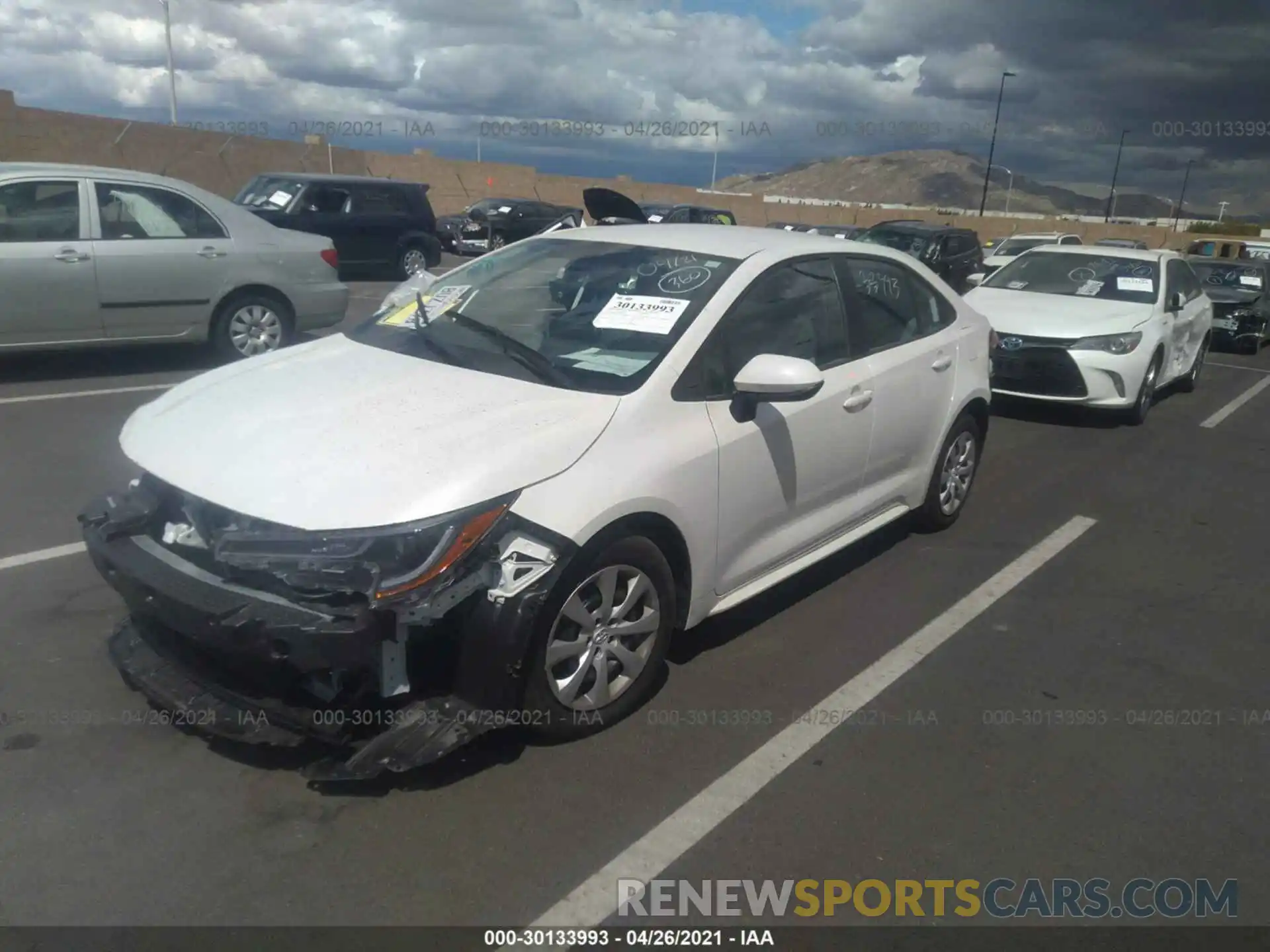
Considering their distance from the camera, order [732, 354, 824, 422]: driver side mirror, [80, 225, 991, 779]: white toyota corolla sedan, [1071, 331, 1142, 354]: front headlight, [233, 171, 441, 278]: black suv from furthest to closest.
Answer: [233, 171, 441, 278]: black suv → [1071, 331, 1142, 354]: front headlight → [732, 354, 824, 422]: driver side mirror → [80, 225, 991, 779]: white toyota corolla sedan

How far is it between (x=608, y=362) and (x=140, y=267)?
589 centimetres

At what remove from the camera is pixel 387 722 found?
2867mm

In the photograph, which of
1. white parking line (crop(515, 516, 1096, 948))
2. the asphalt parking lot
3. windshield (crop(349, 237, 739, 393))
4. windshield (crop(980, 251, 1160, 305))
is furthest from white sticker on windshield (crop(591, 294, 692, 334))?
windshield (crop(980, 251, 1160, 305))

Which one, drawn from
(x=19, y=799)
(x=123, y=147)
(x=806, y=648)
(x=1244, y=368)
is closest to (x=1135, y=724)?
(x=806, y=648)

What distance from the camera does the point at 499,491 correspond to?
291 cm

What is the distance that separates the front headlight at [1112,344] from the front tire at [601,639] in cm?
630

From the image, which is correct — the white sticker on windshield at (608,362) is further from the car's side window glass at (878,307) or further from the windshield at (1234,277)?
the windshield at (1234,277)

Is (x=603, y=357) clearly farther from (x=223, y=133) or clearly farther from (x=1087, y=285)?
(x=223, y=133)

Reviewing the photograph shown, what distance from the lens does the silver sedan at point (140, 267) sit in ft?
24.6

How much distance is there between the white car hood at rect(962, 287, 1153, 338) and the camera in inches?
334

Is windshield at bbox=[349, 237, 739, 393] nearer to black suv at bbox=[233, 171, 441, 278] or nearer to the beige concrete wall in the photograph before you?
black suv at bbox=[233, 171, 441, 278]

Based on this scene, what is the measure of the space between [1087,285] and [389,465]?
8.41m

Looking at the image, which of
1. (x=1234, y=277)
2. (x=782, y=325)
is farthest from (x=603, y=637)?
(x=1234, y=277)

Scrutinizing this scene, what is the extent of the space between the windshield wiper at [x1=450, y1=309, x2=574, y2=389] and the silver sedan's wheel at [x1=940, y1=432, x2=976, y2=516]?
8.57 feet
